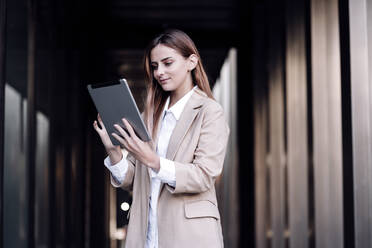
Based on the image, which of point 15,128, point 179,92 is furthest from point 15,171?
point 179,92

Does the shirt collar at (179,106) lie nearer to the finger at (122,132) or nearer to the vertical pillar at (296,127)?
the finger at (122,132)

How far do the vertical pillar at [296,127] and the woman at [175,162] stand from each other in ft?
11.2

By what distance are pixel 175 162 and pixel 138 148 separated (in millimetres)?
171

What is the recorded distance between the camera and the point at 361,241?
305cm

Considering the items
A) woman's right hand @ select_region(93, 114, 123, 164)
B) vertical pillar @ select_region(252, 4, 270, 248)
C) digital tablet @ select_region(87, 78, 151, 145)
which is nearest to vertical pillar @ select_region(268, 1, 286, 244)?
vertical pillar @ select_region(252, 4, 270, 248)

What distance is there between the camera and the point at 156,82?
282 cm

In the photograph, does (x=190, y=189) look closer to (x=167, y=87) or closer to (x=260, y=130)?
(x=167, y=87)

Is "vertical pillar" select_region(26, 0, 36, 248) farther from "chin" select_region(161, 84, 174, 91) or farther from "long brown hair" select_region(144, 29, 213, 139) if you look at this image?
"chin" select_region(161, 84, 174, 91)

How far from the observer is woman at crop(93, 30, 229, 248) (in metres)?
2.54

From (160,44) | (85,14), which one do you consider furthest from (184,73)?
(85,14)

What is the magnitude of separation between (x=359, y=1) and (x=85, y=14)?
5439 millimetres

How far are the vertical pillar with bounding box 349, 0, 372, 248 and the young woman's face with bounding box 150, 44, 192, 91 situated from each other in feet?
2.96

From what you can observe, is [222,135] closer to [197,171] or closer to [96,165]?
[197,171]

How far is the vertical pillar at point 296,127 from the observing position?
20.0 ft
